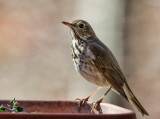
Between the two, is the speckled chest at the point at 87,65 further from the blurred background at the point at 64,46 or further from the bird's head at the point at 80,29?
the blurred background at the point at 64,46

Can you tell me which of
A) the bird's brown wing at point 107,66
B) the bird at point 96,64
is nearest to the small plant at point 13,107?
the bird at point 96,64

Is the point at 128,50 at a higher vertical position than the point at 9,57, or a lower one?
lower

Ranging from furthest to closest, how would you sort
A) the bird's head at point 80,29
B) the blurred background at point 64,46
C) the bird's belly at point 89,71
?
the blurred background at point 64,46 < the bird's head at point 80,29 < the bird's belly at point 89,71

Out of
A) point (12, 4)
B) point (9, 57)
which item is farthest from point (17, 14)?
point (9, 57)

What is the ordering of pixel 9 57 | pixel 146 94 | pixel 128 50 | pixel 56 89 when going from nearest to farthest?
pixel 128 50
pixel 146 94
pixel 56 89
pixel 9 57

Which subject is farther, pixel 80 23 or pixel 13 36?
pixel 13 36

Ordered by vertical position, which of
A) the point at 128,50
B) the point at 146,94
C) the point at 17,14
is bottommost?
the point at 146,94

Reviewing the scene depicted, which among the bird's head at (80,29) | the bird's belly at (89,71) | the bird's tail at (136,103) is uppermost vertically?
the bird's head at (80,29)

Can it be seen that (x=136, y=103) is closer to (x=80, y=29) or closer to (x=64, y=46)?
(x=80, y=29)

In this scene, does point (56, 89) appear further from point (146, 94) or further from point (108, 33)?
point (108, 33)
